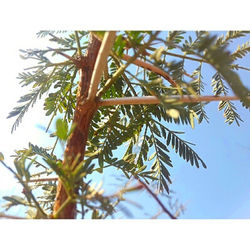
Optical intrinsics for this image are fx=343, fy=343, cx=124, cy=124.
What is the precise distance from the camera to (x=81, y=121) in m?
0.70

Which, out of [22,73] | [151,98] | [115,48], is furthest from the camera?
[22,73]

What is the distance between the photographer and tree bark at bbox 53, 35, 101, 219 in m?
0.58

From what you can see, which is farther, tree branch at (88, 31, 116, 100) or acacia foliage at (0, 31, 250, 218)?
acacia foliage at (0, 31, 250, 218)

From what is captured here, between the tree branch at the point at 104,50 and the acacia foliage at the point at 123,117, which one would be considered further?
the acacia foliage at the point at 123,117

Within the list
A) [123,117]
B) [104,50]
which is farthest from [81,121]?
[123,117]

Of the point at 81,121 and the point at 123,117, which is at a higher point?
the point at 123,117

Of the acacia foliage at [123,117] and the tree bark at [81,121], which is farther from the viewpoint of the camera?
the acacia foliage at [123,117]

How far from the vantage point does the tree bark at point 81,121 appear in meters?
0.58

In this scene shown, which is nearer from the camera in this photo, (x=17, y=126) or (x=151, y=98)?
(x=151, y=98)

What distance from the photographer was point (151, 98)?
648 mm

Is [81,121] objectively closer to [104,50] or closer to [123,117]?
[104,50]
